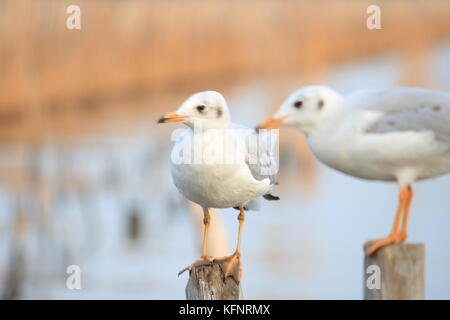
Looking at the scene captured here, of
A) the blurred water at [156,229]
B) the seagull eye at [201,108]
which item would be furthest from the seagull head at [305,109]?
the blurred water at [156,229]

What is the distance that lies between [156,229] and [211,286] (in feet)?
24.2

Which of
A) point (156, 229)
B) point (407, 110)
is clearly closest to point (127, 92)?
point (156, 229)

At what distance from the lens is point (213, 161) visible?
136 inches

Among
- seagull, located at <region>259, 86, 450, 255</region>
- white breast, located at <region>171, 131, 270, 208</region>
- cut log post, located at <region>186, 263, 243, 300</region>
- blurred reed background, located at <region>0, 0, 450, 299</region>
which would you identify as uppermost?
blurred reed background, located at <region>0, 0, 450, 299</region>

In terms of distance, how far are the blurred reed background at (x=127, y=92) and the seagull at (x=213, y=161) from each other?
3.24 m

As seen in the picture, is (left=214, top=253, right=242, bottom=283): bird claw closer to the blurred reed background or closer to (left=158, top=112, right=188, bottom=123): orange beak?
(left=158, top=112, right=188, bottom=123): orange beak

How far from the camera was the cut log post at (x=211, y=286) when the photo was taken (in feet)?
11.0

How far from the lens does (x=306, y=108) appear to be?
11.5 ft

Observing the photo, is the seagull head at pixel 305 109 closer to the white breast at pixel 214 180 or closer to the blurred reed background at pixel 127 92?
the white breast at pixel 214 180

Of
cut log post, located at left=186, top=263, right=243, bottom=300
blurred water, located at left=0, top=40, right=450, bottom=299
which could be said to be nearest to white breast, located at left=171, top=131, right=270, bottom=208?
cut log post, located at left=186, top=263, right=243, bottom=300

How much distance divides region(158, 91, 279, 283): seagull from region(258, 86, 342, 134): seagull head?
0.56 feet

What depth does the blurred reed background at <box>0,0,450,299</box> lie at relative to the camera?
9164 mm
